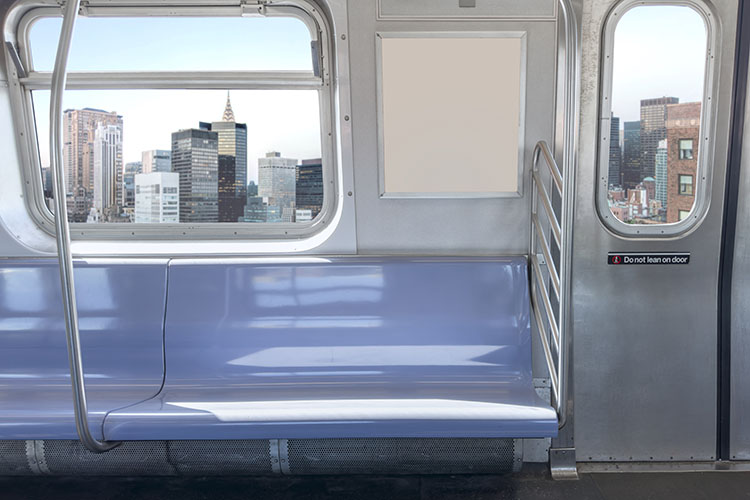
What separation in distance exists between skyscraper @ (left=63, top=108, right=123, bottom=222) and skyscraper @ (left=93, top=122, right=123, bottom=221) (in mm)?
22

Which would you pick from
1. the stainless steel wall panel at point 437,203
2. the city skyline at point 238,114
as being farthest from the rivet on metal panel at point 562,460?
the city skyline at point 238,114

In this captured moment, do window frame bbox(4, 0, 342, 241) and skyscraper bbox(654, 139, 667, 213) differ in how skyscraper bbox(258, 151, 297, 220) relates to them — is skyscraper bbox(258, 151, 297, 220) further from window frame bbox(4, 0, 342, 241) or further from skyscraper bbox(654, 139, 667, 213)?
skyscraper bbox(654, 139, 667, 213)

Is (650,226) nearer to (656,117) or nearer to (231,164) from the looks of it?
(656,117)

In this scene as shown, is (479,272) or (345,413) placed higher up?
(479,272)

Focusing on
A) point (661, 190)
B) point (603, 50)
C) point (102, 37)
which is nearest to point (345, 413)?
point (661, 190)

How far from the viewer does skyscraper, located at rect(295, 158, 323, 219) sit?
3.21 metres

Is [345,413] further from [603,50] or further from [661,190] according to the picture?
[603,50]

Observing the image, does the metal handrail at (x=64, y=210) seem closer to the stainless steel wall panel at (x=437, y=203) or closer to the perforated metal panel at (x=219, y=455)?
the perforated metal panel at (x=219, y=455)

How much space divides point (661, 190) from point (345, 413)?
188cm

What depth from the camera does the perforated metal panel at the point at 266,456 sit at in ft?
9.21

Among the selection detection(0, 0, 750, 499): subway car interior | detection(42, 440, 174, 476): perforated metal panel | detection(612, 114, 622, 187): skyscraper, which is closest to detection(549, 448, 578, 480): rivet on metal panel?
detection(0, 0, 750, 499): subway car interior

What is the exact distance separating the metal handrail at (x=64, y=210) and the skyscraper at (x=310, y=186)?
55.2 inches

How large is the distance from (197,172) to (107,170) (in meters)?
0.49

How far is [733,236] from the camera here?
295 cm
